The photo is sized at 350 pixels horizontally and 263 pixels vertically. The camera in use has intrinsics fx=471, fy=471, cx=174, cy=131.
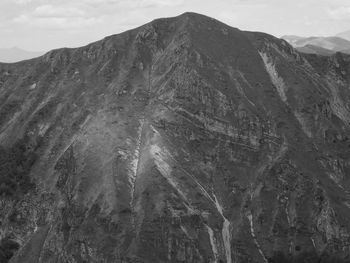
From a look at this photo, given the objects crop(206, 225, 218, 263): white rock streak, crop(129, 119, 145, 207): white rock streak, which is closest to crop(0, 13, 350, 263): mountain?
crop(206, 225, 218, 263): white rock streak

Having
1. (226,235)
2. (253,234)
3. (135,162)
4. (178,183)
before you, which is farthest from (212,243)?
(135,162)

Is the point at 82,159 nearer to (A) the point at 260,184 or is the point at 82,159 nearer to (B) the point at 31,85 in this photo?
(A) the point at 260,184

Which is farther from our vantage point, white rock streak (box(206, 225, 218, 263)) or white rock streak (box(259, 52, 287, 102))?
white rock streak (box(259, 52, 287, 102))

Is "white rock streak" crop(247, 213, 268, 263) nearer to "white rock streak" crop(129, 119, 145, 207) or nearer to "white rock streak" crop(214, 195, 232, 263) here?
"white rock streak" crop(214, 195, 232, 263)

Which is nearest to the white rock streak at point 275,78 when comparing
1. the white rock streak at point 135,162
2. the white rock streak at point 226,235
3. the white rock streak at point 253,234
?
the white rock streak at point 253,234

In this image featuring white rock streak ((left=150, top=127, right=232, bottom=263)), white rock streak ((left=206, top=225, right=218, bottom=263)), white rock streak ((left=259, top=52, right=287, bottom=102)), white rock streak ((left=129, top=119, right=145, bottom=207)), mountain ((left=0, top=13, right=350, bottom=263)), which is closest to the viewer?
white rock streak ((left=206, top=225, right=218, bottom=263))

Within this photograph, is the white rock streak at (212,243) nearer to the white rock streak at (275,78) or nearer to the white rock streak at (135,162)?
the white rock streak at (135,162)
